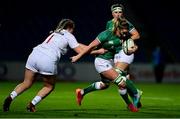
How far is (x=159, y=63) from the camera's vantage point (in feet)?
90.4

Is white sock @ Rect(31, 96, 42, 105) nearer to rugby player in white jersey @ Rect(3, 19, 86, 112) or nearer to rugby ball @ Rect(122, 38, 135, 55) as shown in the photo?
rugby player in white jersey @ Rect(3, 19, 86, 112)

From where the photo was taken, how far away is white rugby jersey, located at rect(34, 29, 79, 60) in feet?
38.3

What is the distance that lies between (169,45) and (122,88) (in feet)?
70.1

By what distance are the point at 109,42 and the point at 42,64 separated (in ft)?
5.31

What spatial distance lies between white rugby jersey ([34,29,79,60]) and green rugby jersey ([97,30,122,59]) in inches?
26.5

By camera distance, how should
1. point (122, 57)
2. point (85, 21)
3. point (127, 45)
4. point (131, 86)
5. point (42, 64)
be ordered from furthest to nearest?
point (85, 21) < point (122, 57) < point (131, 86) < point (127, 45) < point (42, 64)

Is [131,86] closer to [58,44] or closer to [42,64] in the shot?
[58,44]

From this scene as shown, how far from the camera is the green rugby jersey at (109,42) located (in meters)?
12.1

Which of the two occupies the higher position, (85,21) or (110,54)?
(85,21)

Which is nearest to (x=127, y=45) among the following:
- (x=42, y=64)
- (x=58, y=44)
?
(x=58, y=44)

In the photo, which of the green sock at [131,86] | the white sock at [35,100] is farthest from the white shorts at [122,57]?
the white sock at [35,100]

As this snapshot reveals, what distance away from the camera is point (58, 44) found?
11703 mm

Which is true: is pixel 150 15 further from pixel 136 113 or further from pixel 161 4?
pixel 136 113

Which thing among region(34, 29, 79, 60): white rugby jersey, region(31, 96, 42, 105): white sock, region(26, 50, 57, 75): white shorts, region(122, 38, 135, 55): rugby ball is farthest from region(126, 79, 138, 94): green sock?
region(31, 96, 42, 105): white sock
